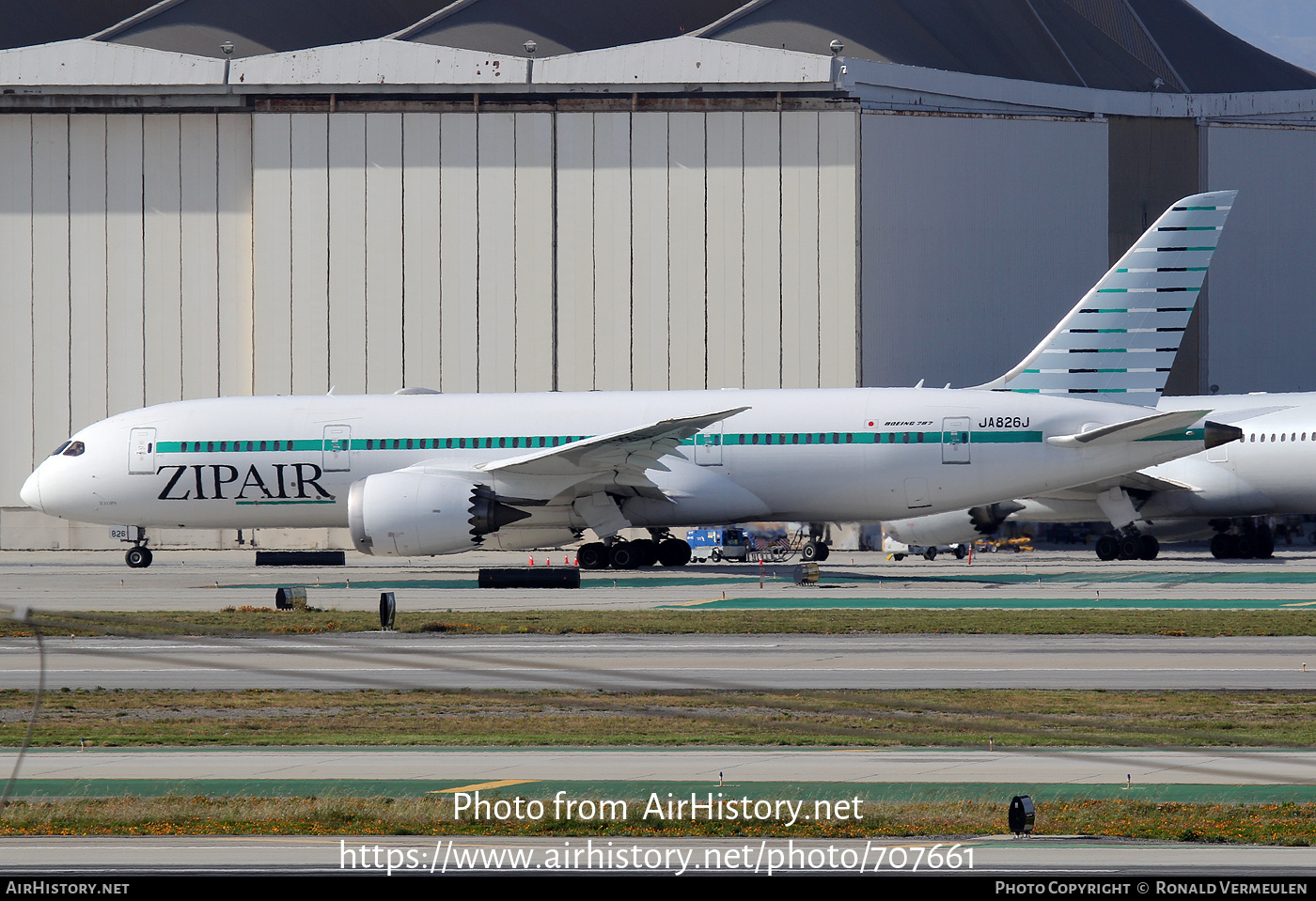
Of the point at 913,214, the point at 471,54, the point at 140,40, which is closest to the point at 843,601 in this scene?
the point at 913,214

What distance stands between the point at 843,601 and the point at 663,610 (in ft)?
13.5

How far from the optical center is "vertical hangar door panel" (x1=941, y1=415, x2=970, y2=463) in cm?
3525

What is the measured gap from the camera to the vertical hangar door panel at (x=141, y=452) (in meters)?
37.7

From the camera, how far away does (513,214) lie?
182ft

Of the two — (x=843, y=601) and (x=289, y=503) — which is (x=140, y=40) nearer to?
(x=289, y=503)

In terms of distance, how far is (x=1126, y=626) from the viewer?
2486 cm

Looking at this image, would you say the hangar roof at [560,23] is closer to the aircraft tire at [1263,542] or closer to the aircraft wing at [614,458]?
the aircraft wing at [614,458]

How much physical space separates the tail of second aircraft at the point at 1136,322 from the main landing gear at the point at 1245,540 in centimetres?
911

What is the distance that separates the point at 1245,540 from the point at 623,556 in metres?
20.1

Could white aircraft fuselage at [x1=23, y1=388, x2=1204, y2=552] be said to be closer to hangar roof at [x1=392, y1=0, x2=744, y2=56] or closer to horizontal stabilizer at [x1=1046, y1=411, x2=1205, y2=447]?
horizontal stabilizer at [x1=1046, y1=411, x2=1205, y2=447]

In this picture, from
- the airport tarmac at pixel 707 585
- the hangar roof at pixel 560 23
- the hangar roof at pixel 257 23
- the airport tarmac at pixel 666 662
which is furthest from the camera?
the hangar roof at pixel 257 23

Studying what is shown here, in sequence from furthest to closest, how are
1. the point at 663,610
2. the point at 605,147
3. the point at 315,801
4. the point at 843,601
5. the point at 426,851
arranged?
the point at 605,147, the point at 843,601, the point at 663,610, the point at 315,801, the point at 426,851

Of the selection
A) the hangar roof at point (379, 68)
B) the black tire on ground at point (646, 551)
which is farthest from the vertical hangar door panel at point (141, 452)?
the hangar roof at point (379, 68)

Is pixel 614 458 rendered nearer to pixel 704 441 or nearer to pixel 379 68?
pixel 704 441
